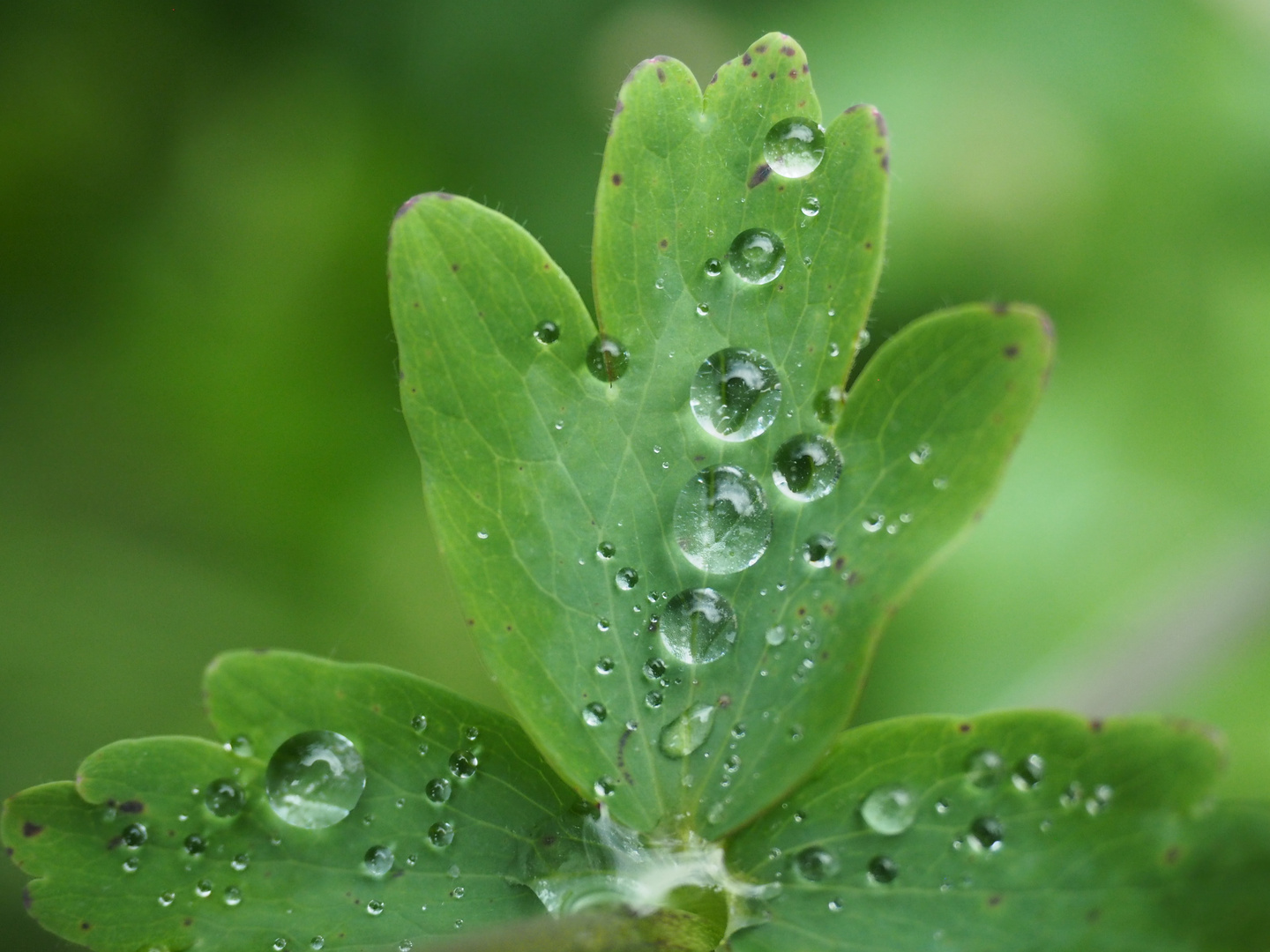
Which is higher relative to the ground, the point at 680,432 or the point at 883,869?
the point at 680,432

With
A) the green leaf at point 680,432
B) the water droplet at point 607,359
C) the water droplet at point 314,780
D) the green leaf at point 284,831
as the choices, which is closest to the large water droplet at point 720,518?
the green leaf at point 680,432

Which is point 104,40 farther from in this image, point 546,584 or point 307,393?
point 546,584

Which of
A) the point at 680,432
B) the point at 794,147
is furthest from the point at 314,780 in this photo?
the point at 794,147

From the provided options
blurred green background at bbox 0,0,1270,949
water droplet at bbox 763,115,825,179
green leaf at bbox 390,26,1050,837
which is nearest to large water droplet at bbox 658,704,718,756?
green leaf at bbox 390,26,1050,837

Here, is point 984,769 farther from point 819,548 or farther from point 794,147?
point 794,147

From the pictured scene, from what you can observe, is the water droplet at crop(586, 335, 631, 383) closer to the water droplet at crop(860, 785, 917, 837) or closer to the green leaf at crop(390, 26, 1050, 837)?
the green leaf at crop(390, 26, 1050, 837)

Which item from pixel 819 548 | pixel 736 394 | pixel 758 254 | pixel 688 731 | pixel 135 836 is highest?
pixel 758 254
